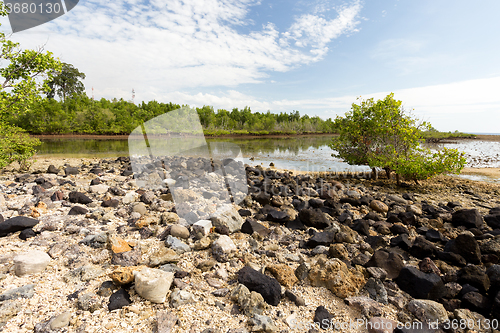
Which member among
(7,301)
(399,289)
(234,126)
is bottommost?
(399,289)

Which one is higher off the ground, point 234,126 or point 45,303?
point 234,126

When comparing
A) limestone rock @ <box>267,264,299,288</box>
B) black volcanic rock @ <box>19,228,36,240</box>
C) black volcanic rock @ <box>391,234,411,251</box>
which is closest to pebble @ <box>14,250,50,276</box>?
black volcanic rock @ <box>19,228,36,240</box>

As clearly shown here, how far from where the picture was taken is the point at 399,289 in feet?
10.8

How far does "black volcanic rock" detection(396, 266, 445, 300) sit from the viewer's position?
10.3ft

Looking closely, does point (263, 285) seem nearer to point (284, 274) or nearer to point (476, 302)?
point (284, 274)

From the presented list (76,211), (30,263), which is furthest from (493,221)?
(76,211)

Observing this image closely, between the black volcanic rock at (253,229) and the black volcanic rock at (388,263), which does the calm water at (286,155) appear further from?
the black volcanic rock at (388,263)

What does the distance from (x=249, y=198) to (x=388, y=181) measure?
338 inches

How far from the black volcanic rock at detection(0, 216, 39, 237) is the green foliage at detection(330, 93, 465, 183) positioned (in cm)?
1181

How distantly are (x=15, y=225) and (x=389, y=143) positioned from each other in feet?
44.0

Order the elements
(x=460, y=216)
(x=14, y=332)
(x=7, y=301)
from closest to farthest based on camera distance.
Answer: (x=14, y=332), (x=7, y=301), (x=460, y=216)

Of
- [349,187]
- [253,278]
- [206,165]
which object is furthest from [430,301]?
[206,165]

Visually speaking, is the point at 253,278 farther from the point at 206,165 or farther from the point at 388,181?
the point at 388,181

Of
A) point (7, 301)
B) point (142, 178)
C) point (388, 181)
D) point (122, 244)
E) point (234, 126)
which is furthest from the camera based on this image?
point (234, 126)
